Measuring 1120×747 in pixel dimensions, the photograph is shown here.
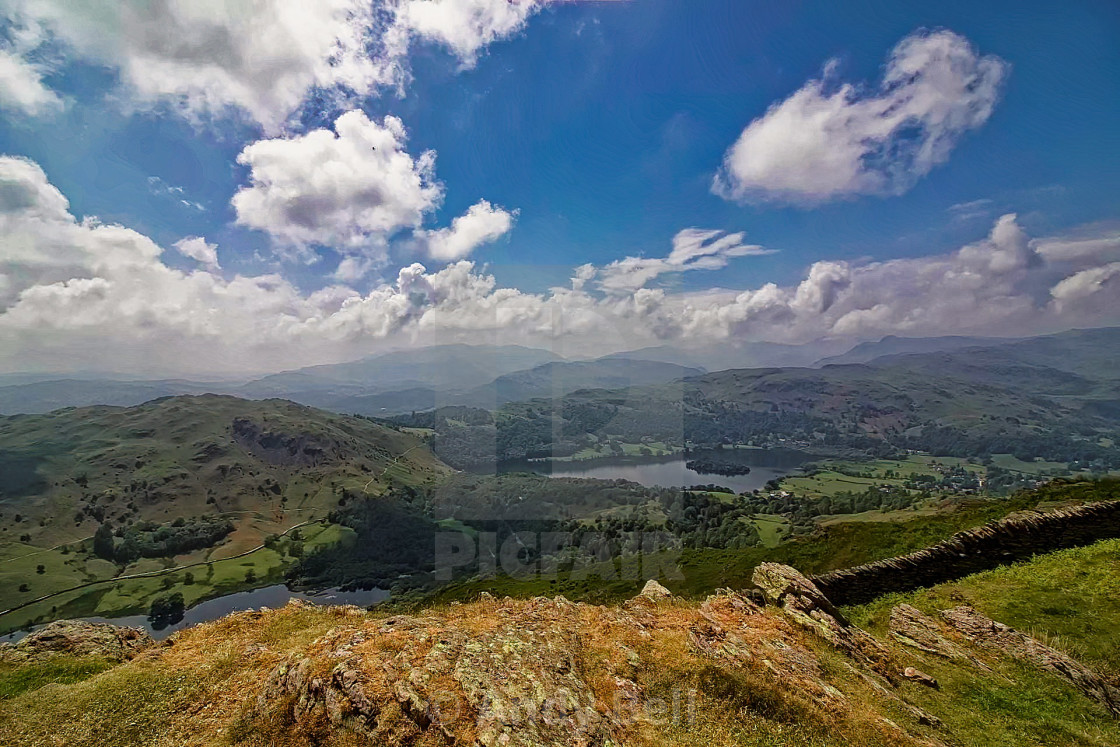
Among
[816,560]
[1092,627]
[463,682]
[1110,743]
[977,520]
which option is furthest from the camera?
[816,560]

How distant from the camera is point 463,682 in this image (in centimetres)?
1170

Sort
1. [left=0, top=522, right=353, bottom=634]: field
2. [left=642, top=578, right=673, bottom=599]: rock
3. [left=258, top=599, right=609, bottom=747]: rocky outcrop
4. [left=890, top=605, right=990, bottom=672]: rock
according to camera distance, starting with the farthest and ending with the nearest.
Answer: [left=0, top=522, right=353, bottom=634]: field
[left=642, top=578, right=673, bottom=599]: rock
[left=890, top=605, right=990, bottom=672]: rock
[left=258, top=599, right=609, bottom=747]: rocky outcrop

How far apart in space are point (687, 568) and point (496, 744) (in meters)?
88.2

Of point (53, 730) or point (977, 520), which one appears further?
point (977, 520)

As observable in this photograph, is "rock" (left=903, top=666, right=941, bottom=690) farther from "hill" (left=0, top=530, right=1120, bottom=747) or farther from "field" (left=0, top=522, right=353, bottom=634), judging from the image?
"field" (left=0, top=522, right=353, bottom=634)

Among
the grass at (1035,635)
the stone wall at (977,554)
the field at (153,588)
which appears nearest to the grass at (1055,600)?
the grass at (1035,635)

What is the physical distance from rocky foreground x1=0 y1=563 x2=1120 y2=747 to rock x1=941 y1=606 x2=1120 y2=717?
2.2 inches

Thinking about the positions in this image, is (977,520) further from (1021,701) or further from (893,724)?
(893,724)

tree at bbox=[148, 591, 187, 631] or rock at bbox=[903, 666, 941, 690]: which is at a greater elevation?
rock at bbox=[903, 666, 941, 690]

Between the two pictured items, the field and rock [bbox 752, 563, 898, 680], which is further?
the field

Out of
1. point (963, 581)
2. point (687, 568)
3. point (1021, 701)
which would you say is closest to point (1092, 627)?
point (963, 581)

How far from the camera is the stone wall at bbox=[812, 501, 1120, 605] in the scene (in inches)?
901

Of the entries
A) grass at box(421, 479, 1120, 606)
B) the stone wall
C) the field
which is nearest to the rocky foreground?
the stone wall

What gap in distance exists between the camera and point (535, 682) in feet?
40.1
